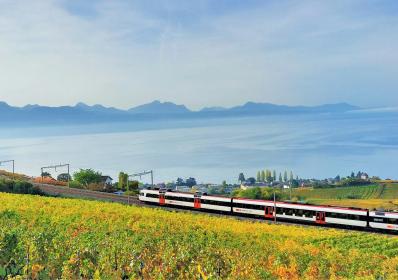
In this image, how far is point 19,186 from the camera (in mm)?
73500

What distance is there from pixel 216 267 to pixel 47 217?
2097cm

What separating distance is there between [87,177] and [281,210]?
2475 inches

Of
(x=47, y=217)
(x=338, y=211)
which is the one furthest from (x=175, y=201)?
(x=47, y=217)

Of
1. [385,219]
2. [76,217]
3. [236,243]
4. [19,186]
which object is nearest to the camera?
[236,243]

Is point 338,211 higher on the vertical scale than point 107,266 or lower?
lower

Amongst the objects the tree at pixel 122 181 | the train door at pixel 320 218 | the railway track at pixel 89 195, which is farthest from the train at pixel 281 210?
→ the tree at pixel 122 181

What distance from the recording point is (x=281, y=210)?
2308 inches

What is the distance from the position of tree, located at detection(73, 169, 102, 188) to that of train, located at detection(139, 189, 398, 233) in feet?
139

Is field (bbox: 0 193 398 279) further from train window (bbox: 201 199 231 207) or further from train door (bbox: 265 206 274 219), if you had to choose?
train window (bbox: 201 199 231 207)

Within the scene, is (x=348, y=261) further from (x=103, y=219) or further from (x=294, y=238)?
(x=103, y=219)

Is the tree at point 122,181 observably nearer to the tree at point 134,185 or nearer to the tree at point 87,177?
the tree at point 87,177

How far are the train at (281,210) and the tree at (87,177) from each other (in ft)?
139

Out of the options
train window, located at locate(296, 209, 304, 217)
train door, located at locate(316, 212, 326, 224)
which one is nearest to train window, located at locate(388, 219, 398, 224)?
train door, located at locate(316, 212, 326, 224)

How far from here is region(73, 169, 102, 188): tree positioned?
360 feet
